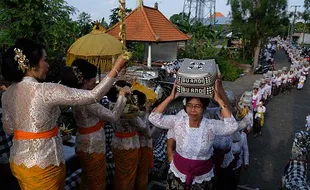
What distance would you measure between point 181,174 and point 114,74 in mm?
1050

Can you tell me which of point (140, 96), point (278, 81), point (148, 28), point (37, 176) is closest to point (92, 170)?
point (37, 176)

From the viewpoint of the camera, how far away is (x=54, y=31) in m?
10.0

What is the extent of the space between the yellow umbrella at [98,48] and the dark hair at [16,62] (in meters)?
1.72

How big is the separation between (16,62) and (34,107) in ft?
1.11

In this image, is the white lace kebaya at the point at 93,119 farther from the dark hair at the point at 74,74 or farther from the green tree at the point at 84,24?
the green tree at the point at 84,24

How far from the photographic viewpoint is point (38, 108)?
6.52ft

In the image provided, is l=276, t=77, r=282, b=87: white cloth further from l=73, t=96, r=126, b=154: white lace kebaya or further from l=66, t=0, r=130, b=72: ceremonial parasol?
l=73, t=96, r=126, b=154: white lace kebaya

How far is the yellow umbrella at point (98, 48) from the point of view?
12.6 feet

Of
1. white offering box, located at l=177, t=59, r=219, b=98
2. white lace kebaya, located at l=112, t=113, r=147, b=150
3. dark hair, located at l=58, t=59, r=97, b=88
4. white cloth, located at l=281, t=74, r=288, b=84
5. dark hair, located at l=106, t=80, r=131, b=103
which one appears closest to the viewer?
white offering box, located at l=177, t=59, r=219, b=98

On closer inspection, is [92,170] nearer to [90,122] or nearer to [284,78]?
[90,122]

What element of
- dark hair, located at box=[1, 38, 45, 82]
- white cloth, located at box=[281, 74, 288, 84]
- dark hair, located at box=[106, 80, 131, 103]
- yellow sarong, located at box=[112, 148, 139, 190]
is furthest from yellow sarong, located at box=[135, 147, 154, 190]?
white cloth, located at box=[281, 74, 288, 84]

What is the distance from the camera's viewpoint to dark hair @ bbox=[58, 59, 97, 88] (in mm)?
2500

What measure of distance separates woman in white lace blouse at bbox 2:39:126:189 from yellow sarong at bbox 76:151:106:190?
59 centimetres

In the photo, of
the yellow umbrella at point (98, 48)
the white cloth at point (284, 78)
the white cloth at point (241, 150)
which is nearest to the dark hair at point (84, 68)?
the yellow umbrella at point (98, 48)
